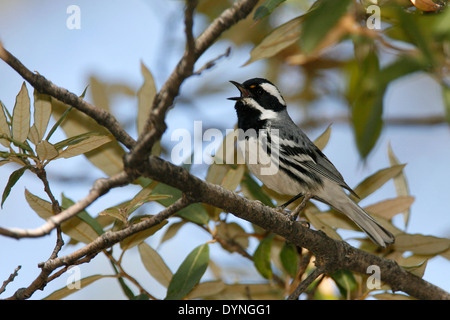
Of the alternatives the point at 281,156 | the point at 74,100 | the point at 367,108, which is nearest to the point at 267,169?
the point at 281,156

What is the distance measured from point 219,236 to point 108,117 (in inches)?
50.8

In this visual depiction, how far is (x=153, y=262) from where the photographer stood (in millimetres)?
2629

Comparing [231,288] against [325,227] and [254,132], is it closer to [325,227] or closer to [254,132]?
[325,227]

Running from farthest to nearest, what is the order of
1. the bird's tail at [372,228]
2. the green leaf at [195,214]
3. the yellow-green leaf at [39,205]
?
the bird's tail at [372,228], the green leaf at [195,214], the yellow-green leaf at [39,205]

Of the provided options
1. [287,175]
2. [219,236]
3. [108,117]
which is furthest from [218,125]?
[108,117]

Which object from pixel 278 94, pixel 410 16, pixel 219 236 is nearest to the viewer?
pixel 410 16

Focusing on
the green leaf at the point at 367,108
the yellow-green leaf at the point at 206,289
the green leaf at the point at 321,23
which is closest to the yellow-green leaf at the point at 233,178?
the yellow-green leaf at the point at 206,289

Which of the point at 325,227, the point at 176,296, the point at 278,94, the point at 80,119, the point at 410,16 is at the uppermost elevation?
the point at 278,94

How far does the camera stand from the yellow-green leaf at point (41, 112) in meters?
2.08

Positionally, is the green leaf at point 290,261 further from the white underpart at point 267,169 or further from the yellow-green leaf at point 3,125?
the yellow-green leaf at point 3,125

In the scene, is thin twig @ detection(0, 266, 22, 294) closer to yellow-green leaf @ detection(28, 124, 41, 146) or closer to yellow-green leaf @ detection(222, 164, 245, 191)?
yellow-green leaf @ detection(28, 124, 41, 146)

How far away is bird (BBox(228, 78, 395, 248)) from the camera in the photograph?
315 cm

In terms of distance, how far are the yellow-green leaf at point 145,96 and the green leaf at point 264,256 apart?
89 cm

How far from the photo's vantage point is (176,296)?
240cm
